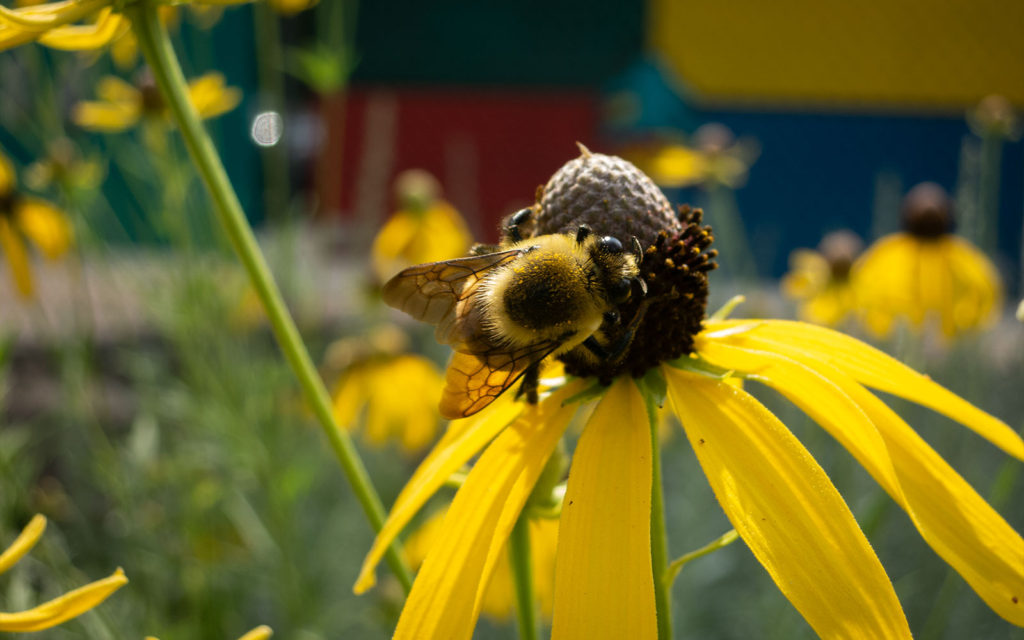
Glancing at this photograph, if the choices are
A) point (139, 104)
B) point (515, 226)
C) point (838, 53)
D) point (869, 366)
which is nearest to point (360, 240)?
point (139, 104)

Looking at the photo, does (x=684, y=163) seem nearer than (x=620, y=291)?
No

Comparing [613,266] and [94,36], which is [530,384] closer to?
[613,266]

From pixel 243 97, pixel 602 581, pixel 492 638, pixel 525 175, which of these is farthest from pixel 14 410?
pixel 525 175

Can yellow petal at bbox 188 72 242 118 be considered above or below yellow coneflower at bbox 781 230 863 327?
above

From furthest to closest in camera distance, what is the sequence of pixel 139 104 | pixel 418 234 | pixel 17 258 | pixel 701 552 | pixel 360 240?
pixel 360 240
pixel 418 234
pixel 139 104
pixel 17 258
pixel 701 552

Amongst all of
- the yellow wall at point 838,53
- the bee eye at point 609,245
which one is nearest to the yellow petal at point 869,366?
the bee eye at point 609,245

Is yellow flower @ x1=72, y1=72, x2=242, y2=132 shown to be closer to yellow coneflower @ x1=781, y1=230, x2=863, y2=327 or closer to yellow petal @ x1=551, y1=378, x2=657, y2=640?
yellow coneflower @ x1=781, y1=230, x2=863, y2=327

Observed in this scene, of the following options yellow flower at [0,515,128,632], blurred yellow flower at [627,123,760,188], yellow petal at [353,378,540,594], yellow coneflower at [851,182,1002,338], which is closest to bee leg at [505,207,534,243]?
yellow petal at [353,378,540,594]
